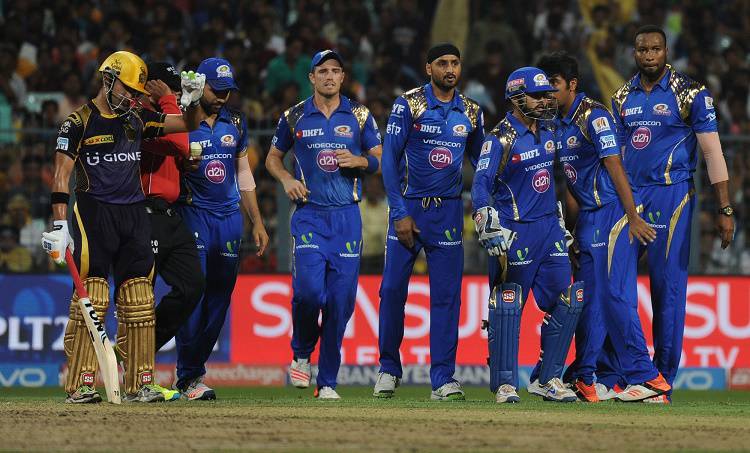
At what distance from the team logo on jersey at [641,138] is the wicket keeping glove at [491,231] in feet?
5.65

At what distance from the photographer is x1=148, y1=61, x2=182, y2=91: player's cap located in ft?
37.9

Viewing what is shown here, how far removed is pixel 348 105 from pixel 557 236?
2.15 meters

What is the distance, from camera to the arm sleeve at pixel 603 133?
448 inches

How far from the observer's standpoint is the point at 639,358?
11.5 meters

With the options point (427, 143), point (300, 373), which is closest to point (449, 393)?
point (300, 373)

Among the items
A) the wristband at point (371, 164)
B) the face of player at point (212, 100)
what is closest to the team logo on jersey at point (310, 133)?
the wristband at point (371, 164)

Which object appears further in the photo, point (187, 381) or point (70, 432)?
point (187, 381)

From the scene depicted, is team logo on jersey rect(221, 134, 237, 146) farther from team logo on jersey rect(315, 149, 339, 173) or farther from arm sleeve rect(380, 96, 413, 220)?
arm sleeve rect(380, 96, 413, 220)

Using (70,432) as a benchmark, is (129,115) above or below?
above

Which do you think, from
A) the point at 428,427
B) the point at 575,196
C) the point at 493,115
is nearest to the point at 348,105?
the point at 575,196

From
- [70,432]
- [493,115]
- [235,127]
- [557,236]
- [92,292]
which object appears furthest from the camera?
[493,115]

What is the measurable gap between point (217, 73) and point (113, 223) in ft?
6.02

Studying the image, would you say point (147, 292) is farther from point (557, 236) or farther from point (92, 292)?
point (557, 236)

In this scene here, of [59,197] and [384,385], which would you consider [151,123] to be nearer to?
[59,197]
